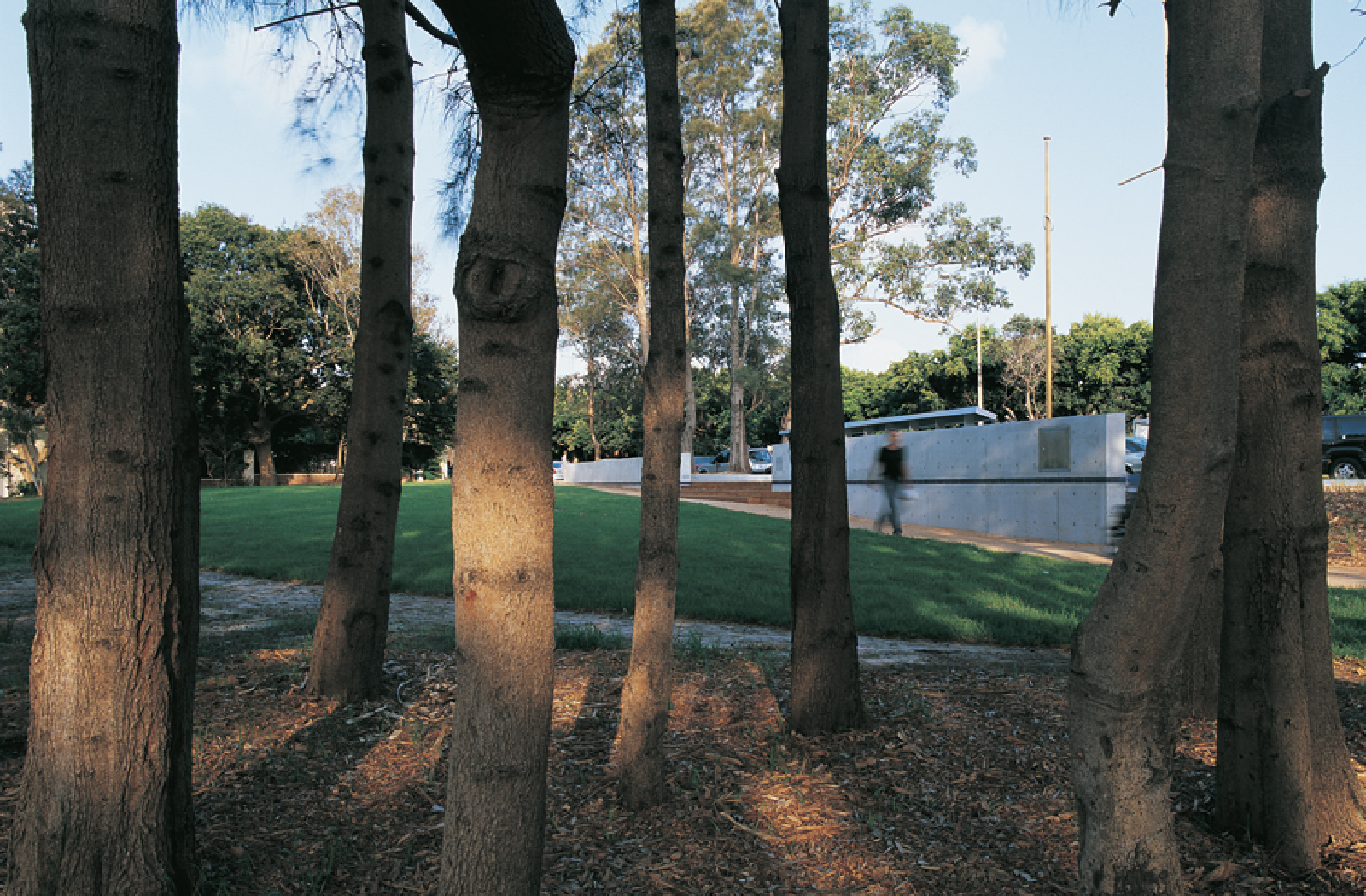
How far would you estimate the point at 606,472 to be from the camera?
4119cm

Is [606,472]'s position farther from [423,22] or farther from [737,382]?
[423,22]

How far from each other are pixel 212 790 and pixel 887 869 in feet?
8.66

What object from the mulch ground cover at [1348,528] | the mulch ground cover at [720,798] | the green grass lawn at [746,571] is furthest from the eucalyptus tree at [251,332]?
the mulch ground cover at [1348,528]

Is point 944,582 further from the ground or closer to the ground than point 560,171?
closer to the ground

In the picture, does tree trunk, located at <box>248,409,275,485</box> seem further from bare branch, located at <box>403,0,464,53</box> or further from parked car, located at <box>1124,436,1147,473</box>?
bare branch, located at <box>403,0,464,53</box>

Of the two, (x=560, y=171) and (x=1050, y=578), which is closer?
(x=560, y=171)

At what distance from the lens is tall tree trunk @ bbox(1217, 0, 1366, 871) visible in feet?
9.27

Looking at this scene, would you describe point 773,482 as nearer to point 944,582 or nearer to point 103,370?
point 944,582

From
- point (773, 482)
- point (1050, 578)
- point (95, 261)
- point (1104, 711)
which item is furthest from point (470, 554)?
point (773, 482)

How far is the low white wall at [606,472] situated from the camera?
1512 inches

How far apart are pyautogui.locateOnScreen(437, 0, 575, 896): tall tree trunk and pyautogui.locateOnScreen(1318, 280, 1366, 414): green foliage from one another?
1377 inches

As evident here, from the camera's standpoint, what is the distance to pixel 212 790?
3.19 m

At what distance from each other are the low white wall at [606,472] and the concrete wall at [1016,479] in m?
18.4

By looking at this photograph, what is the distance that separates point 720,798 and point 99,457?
8.12 feet
